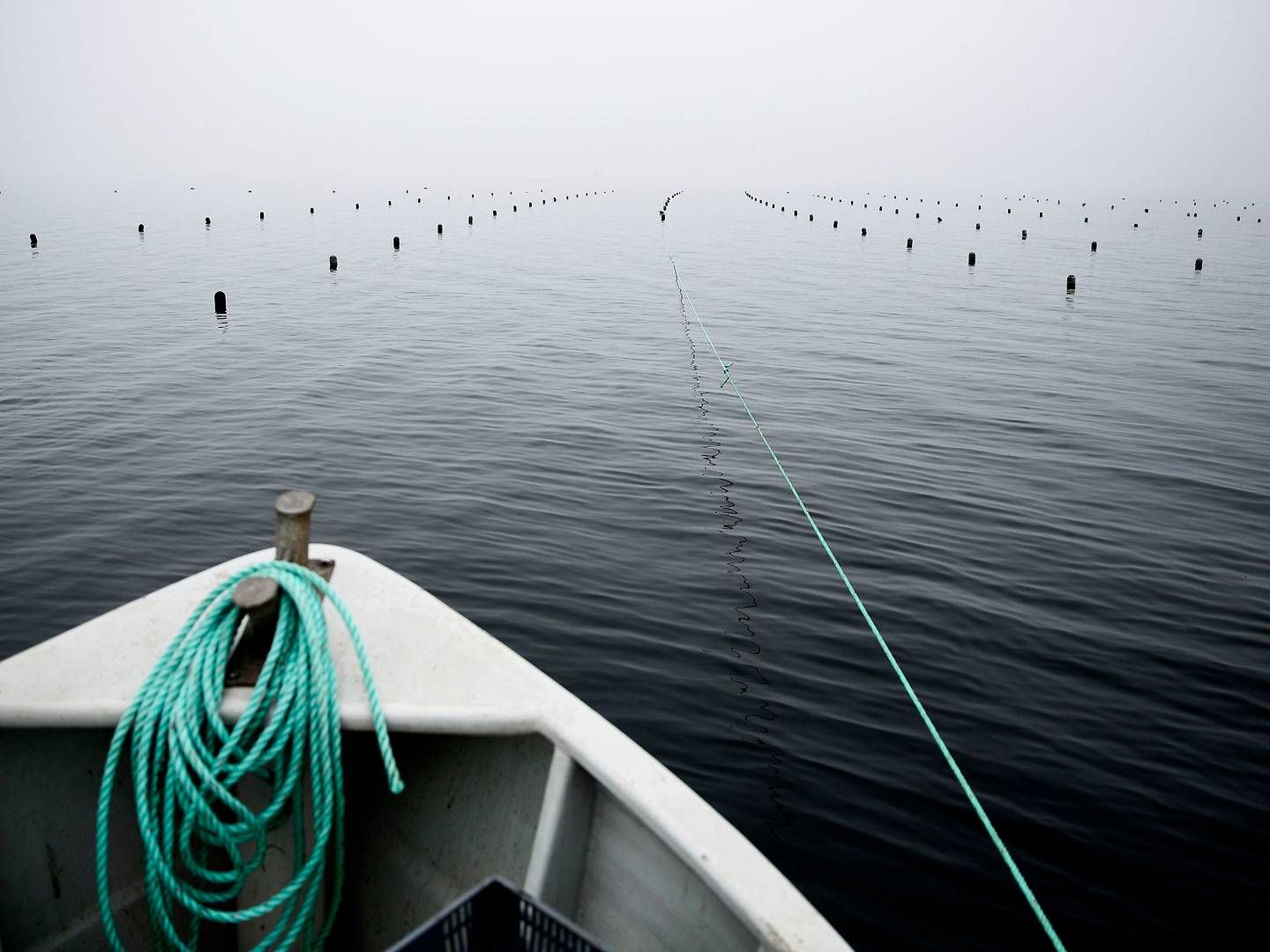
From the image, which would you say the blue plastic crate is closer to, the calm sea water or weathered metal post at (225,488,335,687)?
weathered metal post at (225,488,335,687)

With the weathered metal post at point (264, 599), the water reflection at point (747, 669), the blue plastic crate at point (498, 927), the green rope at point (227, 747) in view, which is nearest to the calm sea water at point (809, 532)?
the water reflection at point (747, 669)

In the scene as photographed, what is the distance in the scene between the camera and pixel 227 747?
3.08 m

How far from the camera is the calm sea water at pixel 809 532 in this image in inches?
235

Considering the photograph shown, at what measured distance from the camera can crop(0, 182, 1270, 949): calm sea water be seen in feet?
19.6

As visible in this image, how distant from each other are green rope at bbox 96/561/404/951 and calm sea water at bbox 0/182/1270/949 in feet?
10.9

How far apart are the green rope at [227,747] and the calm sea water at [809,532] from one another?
3.31m

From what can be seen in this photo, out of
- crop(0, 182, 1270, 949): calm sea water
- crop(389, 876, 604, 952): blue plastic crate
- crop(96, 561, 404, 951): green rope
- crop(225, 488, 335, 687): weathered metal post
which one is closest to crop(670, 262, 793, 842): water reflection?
crop(0, 182, 1270, 949): calm sea water

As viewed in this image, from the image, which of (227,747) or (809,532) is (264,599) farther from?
(809,532)

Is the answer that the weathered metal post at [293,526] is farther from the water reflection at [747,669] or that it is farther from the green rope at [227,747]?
the water reflection at [747,669]

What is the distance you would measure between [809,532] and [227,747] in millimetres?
8177

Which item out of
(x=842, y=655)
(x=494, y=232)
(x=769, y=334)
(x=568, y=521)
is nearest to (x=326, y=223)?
(x=494, y=232)

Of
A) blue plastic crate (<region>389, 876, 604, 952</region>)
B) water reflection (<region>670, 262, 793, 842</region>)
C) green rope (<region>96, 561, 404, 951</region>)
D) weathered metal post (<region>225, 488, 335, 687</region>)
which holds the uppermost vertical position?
weathered metal post (<region>225, 488, 335, 687</region>)

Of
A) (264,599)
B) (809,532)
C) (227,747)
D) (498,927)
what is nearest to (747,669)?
(809,532)

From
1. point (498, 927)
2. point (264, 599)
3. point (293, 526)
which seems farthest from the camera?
point (293, 526)
